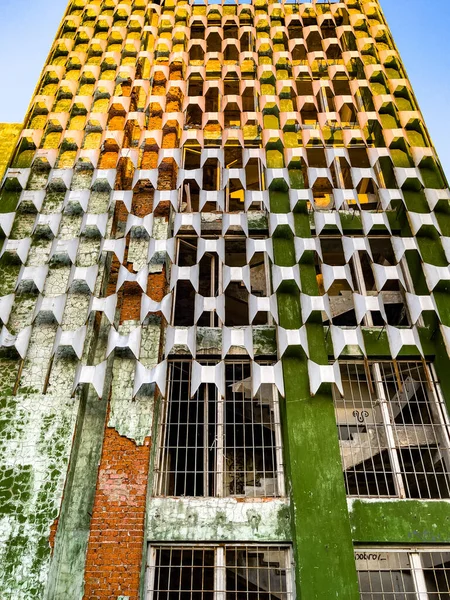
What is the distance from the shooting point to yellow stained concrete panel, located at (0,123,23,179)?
12.4 metres

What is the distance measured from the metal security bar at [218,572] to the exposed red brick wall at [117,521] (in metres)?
0.40

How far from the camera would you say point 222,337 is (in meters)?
8.70

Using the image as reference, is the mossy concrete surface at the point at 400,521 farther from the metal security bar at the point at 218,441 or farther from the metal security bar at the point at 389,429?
the metal security bar at the point at 218,441

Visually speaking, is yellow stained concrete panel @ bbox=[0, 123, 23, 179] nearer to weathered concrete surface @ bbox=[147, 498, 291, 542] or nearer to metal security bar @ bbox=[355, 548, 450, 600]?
weathered concrete surface @ bbox=[147, 498, 291, 542]

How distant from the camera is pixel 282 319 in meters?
9.01

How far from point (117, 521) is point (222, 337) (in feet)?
10.6

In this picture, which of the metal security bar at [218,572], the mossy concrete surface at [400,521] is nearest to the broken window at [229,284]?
the mossy concrete surface at [400,521]

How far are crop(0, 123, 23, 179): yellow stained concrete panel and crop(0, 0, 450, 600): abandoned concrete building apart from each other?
9 centimetres

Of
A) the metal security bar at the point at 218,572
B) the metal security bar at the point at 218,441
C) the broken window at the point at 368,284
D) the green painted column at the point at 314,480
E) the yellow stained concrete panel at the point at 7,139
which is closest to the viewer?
the green painted column at the point at 314,480

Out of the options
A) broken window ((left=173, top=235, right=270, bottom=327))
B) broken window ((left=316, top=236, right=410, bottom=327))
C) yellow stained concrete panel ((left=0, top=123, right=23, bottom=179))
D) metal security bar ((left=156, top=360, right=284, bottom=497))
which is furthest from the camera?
yellow stained concrete panel ((left=0, top=123, right=23, bottom=179))

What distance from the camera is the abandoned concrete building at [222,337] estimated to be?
739 cm

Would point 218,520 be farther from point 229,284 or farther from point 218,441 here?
point 229,284

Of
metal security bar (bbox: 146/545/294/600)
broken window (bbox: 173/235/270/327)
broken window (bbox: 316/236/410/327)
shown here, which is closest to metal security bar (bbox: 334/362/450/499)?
broken window (bbox: 316/236/410/327)

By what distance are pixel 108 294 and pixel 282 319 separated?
10.8 feet
